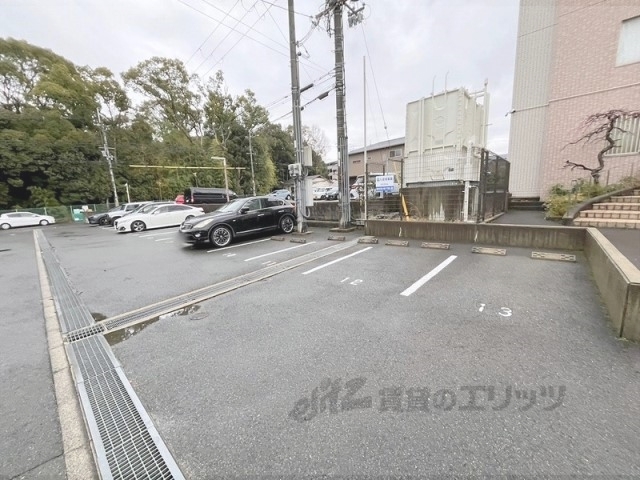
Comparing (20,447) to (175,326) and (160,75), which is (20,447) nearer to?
(175,326)

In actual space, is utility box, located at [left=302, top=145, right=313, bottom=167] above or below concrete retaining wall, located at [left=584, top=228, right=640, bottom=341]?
above

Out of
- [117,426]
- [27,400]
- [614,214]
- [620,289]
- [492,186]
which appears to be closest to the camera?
[117,426]

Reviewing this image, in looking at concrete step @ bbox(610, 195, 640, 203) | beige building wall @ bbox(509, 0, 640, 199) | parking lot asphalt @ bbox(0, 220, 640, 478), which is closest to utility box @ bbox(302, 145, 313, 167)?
parking lot asphalt @ bbox(0, 220, 640, 478)

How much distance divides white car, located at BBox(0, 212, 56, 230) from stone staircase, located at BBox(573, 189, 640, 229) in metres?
31.4

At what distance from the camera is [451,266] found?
5152mm

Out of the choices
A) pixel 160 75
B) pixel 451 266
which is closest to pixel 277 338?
Answer: pixel 451 266

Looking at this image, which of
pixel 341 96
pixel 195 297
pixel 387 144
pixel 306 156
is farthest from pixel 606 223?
pixel 387 144

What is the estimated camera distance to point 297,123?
9.25 meters

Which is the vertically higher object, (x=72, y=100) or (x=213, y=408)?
(x=72, y=100)

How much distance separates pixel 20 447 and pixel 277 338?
1.94m

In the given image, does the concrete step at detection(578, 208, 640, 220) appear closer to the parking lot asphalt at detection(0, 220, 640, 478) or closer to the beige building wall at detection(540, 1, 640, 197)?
the parking lot asphalt at detection(0, 220, 640, 478)

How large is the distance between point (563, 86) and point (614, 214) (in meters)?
5.69

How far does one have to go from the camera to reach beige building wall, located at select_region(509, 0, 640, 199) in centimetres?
826

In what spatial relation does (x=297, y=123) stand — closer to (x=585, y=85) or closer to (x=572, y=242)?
(x=572, y=242)
